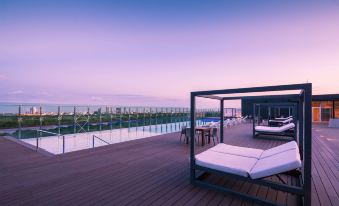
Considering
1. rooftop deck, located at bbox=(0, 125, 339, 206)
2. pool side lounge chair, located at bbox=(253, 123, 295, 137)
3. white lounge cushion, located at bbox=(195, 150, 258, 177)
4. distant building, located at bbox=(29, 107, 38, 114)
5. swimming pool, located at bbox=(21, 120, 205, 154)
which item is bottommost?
swimming pool, located at bbox=(21, 120, 205, 154)

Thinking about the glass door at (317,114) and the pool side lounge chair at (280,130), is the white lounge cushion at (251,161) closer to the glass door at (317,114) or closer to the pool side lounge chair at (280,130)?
the pool side lounge chair at (280,130)

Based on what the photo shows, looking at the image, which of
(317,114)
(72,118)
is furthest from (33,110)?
(317,114)

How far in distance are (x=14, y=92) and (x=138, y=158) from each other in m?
14.6

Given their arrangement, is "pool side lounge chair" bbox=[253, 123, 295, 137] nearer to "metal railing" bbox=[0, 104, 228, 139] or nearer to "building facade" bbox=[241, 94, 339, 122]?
"metal railing" bbox=[0, 104, 228, 139]

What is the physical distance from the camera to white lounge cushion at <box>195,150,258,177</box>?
7.89 ft

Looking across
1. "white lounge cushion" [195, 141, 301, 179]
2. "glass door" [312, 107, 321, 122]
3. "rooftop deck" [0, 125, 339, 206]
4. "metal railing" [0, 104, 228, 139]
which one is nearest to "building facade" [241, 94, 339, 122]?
"glass door" [312, 107, 321, 122]

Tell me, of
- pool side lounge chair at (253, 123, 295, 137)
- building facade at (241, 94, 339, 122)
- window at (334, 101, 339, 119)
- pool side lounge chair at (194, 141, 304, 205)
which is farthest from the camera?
window at (334, 101, 339, 119)

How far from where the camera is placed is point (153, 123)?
1213 cm

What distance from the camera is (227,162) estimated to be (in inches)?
105

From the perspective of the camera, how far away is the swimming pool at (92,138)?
6.66 meters

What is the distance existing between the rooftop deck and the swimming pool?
212 cm

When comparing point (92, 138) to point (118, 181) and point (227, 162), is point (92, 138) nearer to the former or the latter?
point (118, 181)

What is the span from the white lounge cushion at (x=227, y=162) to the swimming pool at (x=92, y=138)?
181 inches

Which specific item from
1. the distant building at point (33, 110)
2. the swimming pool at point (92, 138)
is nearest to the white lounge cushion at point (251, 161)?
the swimming pool at point (92, 138)
